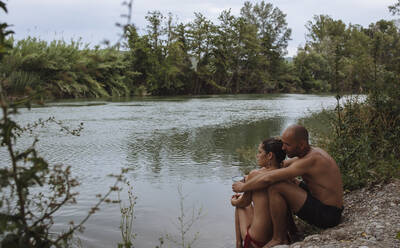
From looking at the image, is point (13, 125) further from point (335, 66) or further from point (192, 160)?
point (192, 160)

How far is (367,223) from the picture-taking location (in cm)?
292

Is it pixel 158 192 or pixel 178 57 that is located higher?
pixel 178 57

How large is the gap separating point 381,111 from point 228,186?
217 cm

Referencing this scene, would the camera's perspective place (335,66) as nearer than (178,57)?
Yes

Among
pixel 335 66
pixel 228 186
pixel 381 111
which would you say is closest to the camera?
pixel 335 66

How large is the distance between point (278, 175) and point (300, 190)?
26 cm

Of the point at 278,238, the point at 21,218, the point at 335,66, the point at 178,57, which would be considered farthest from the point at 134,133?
the point at 178,57

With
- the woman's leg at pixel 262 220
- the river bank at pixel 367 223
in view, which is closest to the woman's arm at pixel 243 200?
the woman's leg at pixel 262 220

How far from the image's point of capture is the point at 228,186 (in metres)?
5.37

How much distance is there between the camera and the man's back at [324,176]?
117 inches

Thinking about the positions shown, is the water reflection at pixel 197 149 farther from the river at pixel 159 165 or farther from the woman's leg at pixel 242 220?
the woman's leg at pixel 242 220

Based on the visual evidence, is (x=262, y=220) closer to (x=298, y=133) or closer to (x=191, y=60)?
(x=298, y=133)

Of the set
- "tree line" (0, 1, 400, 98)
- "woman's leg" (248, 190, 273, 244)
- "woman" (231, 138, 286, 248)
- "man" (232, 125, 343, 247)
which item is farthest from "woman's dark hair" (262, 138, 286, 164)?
"tree line" (0, 1, 400, 98)

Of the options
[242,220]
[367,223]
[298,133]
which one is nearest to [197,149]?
[242,220]
